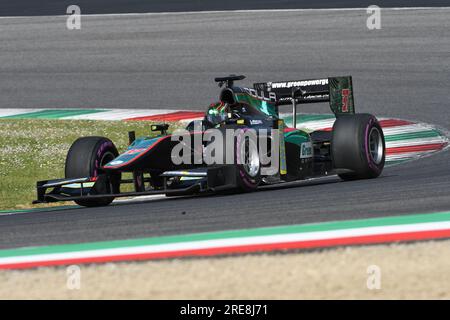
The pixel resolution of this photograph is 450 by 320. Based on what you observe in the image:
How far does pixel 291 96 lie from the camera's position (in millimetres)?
11531

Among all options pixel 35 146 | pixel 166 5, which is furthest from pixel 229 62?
pixel 35 146

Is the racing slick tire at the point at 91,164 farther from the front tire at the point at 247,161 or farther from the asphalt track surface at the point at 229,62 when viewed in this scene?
the front tire at the point at 247,161

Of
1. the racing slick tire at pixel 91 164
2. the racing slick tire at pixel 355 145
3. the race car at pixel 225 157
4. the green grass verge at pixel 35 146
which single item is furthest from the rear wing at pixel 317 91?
the green grass verge at pixel 35 146

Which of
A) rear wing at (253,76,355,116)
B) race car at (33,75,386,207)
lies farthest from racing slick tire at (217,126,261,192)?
rear wing at (253,76,355,116)

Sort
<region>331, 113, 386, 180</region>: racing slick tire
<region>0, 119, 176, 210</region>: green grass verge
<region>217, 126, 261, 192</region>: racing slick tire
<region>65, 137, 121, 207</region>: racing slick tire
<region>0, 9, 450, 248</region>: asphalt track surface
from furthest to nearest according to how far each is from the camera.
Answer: <region>0, 119, 176, 210</region>: green grass verge
<region>0, 9, 450, 248</region>: asphalt track surface
<region>331, 113, 386, 180</region>: racing slick tire
<region>65, 137, 121, 207</region>: racing slick tire
<region>217, 126, 261, 192</region>: racing slick tire

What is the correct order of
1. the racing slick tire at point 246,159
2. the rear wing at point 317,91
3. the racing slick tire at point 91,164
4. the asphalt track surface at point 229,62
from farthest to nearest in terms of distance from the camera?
the rear wing at point 317,91
the asphalt track surface at point 229,62
the racing slick tire at point 91,164
the racing slick tire at point 246,159

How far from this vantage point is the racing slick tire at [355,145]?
10.3 meters

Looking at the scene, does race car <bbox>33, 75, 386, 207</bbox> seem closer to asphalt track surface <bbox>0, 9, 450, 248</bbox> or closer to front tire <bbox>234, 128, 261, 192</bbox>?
front tire <bbox>234, 128, 261, 192</bbox>

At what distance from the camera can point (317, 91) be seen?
37.9 feet

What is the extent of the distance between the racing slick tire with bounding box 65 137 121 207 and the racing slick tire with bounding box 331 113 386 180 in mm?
2108

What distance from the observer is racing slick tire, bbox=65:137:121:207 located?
390 inches

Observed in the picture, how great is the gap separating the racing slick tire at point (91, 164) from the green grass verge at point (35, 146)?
4.21ft

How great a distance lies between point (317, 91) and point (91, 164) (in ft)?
9.30
